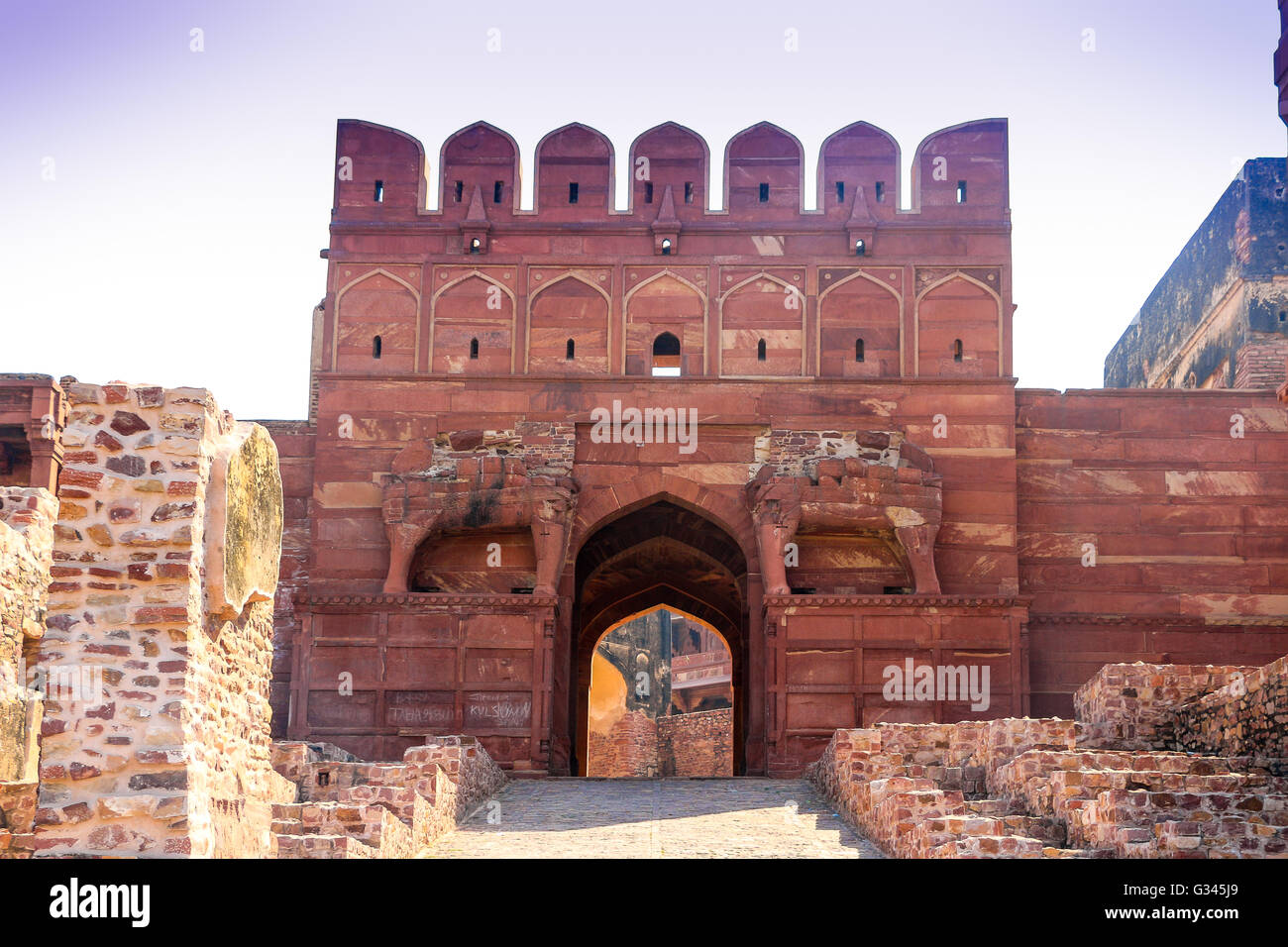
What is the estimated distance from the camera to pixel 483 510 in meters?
18.0

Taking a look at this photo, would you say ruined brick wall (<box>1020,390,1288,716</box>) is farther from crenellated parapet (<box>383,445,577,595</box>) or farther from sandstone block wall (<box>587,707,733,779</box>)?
sandstone block wall (<box>587,707,733,779</box>)

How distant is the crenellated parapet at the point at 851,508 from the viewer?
1791 cm

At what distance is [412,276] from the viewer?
64.2ft

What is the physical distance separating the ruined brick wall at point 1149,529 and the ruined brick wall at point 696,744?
13.5 m

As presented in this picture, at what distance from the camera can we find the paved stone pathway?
38.2 ft

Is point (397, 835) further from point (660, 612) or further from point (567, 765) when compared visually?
point (660, 612)

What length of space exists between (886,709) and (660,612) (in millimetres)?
17553

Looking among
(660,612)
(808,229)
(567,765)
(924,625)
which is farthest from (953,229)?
(660,612)

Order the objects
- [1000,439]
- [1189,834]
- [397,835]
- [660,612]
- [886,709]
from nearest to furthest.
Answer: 1. [1189,834]
2. [397,835]
3. [886,709]
4. [1000,439]
5. [660,612]

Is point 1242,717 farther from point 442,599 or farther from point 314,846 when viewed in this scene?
point 442,599

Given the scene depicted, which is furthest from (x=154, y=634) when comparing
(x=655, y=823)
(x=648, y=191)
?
(x=648, y=191)

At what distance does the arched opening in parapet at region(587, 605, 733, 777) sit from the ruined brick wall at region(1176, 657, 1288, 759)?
720 inches

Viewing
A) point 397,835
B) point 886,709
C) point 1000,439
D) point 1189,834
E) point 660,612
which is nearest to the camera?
point 1189,834

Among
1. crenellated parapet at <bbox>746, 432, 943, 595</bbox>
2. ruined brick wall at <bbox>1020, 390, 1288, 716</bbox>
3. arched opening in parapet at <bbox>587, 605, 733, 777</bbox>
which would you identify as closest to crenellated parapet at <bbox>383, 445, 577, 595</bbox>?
crenellated parapet at <bbox>746, 432, 943, 595</bbox>
